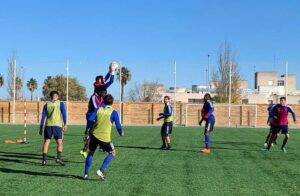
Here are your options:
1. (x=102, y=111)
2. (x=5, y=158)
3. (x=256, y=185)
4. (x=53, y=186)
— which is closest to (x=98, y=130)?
(x=102, y=111)

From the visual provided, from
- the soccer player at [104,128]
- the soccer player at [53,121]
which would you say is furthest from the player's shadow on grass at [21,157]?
the soccer player at [104,128]

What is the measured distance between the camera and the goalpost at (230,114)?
52.0m

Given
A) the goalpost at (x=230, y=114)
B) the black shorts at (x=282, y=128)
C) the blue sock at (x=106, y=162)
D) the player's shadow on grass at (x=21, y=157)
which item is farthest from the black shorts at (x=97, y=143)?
the goalpost at (x=230, y=114)

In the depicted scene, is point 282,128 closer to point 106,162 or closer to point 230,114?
point 106,162

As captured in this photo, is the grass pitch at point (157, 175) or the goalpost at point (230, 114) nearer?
the grass pitch at point (157, 175)

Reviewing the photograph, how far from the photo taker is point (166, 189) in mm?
9047

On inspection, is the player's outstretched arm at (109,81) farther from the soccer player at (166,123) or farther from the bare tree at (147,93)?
the bare tree at (147,93)

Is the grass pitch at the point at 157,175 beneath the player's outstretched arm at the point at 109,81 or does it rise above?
beneath

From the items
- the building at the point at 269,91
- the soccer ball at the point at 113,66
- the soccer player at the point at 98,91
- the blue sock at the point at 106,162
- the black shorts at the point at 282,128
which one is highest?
the building at the point at 269,91

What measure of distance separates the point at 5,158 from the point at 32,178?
4008 millimetres

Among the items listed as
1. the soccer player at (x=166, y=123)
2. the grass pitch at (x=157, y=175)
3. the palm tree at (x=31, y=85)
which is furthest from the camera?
the palm tree at (x=31, y=85)

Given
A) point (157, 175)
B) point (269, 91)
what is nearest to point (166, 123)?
point (157, 175)

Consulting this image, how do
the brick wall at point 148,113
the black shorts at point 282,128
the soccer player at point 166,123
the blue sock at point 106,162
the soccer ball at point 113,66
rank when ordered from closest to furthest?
the blue sock at point 106,162, the soccer ball at point 113,66, the black shorts at point 282,128, the soccer player at point 166,123, the brick wall at point 148,113

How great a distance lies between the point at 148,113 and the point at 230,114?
9.16 metres
